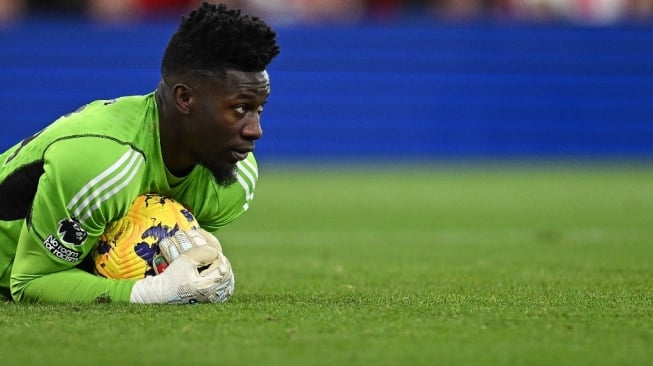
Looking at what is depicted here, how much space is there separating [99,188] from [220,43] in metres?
0.82

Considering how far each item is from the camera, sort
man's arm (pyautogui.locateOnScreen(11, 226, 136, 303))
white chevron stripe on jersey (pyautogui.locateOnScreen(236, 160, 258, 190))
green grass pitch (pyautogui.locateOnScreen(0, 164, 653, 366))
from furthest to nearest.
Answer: white chevron stripe on jersey (pyautogui.locateOnScreen(236, 160, 258, 190)) < man's arm (pyautogui.locateOnScreen(11, 226, 136, 303)) < green grass pitch (pyautogui.locateOnScreen(0, 164, 653, 366))

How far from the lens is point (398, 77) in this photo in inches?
768

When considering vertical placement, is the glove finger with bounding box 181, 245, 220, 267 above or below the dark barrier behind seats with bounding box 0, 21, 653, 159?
below

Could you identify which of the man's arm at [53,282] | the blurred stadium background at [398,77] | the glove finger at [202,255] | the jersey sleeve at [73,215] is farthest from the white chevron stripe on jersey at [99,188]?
the blurred stadium background at [398,77]

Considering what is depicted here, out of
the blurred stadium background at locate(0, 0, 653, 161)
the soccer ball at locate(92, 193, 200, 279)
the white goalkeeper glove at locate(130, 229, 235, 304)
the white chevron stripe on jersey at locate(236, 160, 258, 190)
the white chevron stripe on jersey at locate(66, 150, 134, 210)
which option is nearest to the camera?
the white chevron stripe on jersey at locate(66, 150, 134, 210)

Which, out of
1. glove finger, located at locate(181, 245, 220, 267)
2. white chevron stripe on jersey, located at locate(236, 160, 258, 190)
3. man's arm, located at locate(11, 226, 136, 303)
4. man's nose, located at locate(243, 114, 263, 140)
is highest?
man's nose, located at locate(243, 114, 263, 140)

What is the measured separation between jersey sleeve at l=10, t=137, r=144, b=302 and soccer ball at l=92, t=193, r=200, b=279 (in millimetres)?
106

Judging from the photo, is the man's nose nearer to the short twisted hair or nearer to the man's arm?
the short twisted hair

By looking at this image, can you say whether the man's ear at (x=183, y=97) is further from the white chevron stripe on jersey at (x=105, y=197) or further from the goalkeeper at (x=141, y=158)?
the white chevron stripe on jersey at (x=105, y=197)

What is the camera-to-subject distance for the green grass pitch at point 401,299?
4.28 m

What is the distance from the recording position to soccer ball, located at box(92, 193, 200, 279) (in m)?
5.50

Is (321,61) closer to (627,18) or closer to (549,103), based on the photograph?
(549,103)

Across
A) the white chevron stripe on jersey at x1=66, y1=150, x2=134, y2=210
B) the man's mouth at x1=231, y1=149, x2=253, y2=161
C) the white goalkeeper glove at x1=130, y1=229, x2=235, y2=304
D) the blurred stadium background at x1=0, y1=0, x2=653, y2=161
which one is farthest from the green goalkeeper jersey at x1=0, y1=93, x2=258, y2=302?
the blurred stadium background at x1=0, y1=0, x2=653, y2=161

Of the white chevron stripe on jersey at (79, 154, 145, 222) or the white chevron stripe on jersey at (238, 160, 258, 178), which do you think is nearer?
the white chevron stripe on jersey at (79, 154, 145, 222)
